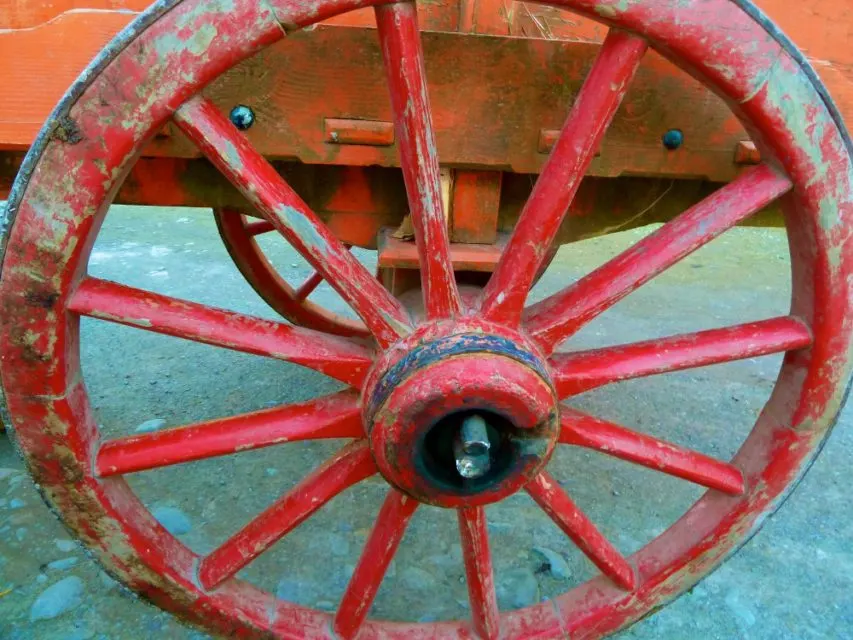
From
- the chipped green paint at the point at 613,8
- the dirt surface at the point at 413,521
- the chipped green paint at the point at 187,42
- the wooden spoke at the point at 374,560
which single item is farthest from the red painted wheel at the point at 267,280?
the chipped green paint at the point at 613,8

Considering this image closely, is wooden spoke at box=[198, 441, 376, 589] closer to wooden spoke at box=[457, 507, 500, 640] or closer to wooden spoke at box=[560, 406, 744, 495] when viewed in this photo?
wooden spoke at box=[457, 507, 500, 640]

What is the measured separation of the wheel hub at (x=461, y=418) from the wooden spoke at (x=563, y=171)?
3.3 inches

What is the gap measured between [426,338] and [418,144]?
0.95 feet

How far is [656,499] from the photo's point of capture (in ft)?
6.52

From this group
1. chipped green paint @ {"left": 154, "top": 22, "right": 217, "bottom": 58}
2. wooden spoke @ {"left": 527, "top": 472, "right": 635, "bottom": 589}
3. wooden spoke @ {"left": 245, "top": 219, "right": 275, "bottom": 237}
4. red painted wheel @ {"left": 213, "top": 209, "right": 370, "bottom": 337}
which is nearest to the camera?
chipped green paint @ {"left": 154, "top": 22, "right": 217, "bottom": 58}

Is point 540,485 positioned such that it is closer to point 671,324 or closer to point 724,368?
point 724,368

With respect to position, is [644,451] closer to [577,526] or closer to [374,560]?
[577,526]

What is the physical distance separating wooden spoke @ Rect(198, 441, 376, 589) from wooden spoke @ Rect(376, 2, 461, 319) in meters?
0.31

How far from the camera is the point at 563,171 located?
102cm

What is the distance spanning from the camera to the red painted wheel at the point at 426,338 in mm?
912

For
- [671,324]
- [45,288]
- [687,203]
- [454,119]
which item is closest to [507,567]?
[687,203]

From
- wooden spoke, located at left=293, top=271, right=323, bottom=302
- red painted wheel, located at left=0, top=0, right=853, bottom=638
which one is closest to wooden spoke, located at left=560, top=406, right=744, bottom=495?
red painted wheel, located at left=0, top=0, right=853, bottom=638

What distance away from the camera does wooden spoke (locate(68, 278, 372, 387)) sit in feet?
3.31

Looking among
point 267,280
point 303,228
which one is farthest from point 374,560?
point 267,280
